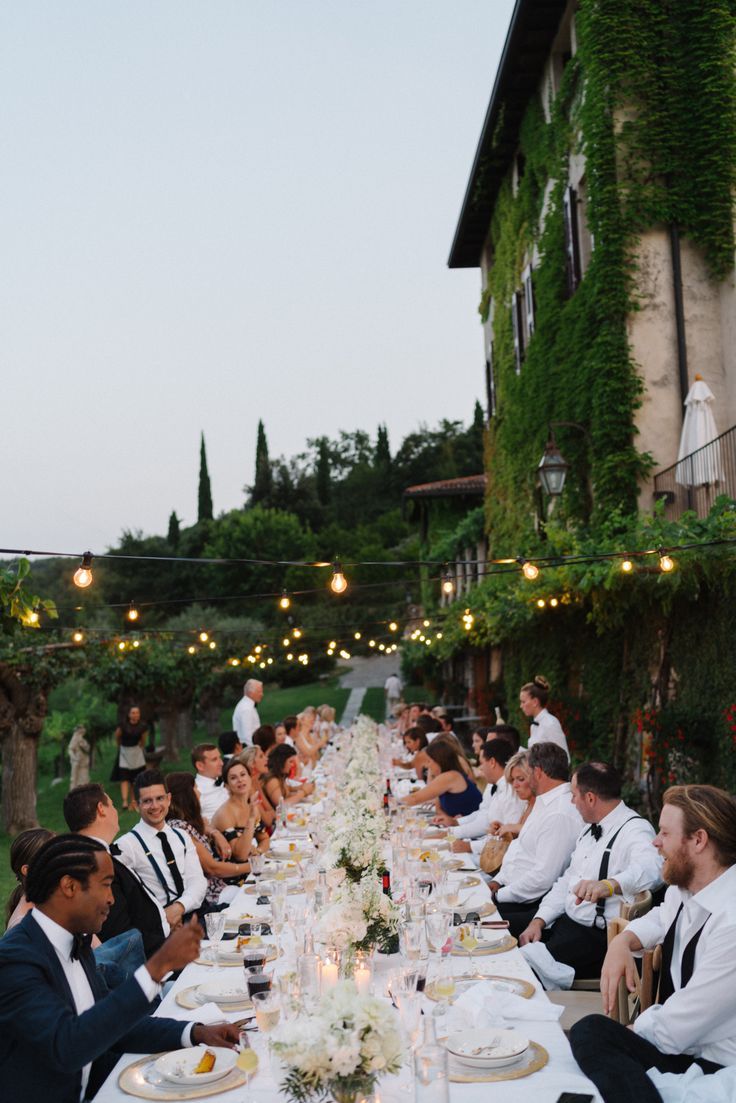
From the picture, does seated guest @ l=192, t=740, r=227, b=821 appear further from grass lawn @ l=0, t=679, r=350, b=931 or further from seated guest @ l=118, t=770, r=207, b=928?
seated guest @ l=118, t=770, r=207, b=928

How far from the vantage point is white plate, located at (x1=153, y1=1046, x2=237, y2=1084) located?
2783mm

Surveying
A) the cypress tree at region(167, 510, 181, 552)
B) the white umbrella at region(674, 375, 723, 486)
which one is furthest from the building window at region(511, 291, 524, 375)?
the cypress tree at region(167, 510, 181, 552)

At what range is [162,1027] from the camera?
3123 mm

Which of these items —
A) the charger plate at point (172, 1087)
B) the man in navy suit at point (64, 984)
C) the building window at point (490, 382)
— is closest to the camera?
the man in navy suit at point (64, 984)

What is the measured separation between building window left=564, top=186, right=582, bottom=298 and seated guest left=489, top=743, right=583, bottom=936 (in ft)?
32.6

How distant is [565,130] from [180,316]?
4365cm

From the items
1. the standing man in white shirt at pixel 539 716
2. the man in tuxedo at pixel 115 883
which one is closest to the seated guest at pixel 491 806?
the standing man in white shirt at pixel 539 716

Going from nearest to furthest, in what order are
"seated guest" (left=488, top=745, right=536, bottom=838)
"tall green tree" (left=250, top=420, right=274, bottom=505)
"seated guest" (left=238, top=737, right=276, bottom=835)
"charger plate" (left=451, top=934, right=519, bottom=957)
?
"charger plate" (left=451, top=934, right=519, bottom=957) → "seated guest" (left=488, top=745, right=536, bottom=838) → "seated guest" (left=238, top=737, right=276, bottom=835) → "tall green tree" (left=250, top=420, right=274, bottom=505)

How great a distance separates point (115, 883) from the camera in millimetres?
4848

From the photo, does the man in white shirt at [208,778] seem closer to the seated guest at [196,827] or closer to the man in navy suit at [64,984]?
the seated guest at [196,827]

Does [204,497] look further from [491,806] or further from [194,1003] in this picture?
[194,1003]

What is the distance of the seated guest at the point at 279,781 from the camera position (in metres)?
9.67

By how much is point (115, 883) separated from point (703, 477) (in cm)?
860

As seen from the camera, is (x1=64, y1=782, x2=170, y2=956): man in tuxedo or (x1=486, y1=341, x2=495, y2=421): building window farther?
(x1=486, y1=341, x2=495, y2=421): building window
